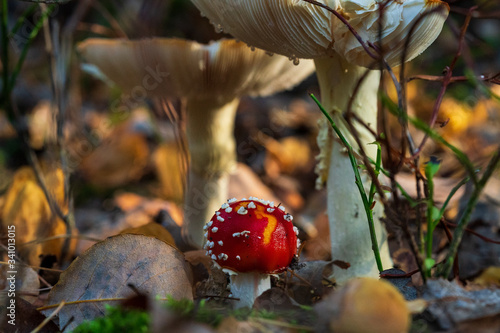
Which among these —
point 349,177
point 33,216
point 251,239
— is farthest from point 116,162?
point 251,239

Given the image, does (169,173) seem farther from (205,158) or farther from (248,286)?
(248,286)

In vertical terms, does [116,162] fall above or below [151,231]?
above

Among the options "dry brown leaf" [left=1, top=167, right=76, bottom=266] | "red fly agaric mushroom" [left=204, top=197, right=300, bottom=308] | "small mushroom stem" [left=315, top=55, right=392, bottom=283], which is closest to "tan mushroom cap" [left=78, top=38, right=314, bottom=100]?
"small mushroom stem" [left=315, top=55, right=392, bottom=283]

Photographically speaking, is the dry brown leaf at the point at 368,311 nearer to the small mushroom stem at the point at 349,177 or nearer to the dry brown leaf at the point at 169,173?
the small mushroom stem at the point at 349,177

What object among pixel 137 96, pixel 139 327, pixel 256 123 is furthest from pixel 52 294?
pixel 256 123

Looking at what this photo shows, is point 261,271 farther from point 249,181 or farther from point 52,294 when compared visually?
point 249,181

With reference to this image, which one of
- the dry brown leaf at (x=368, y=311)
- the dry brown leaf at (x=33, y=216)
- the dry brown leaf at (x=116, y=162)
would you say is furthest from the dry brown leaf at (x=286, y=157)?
the dry brown leaf at (x=368, y=311)
